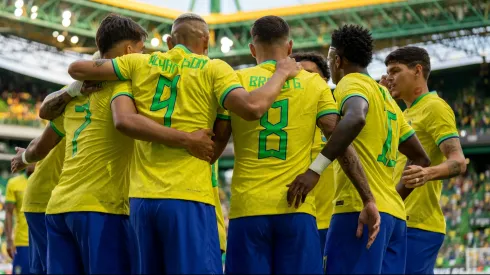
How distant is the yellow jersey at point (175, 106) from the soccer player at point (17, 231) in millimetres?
7320

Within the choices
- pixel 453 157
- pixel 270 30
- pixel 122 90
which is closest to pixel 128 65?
pixel 122 90

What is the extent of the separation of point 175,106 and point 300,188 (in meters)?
0.98

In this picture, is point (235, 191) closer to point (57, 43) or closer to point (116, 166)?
point (116, 166)

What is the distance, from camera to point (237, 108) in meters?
5.00

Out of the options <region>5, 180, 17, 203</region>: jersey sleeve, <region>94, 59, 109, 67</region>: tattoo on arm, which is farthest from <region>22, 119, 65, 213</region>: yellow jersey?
<region>5, 180, 17, 203</region>: jersey sleeve

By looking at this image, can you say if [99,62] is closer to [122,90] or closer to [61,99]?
[122,90]

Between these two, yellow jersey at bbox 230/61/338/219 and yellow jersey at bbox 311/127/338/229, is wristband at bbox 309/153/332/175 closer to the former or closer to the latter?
yellow jersey at bbox 230/61/338/219

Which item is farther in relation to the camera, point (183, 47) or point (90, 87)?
point (90, 87)

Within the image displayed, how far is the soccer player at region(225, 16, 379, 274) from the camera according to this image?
5160 mm

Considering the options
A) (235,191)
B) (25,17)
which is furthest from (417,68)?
(25,17)

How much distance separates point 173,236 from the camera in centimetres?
488

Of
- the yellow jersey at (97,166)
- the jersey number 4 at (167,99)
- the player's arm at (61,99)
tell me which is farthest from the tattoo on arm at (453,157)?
the player's arm at (61,99)

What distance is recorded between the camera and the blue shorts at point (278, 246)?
16.9 ft

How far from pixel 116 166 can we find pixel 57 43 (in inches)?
1235
